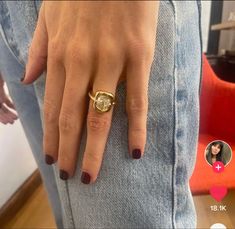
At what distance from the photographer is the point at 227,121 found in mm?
878

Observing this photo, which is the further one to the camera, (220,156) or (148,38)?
(220,156)

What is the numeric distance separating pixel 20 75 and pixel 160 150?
0.22 meters

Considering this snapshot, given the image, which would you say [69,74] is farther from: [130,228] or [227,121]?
[227,121]

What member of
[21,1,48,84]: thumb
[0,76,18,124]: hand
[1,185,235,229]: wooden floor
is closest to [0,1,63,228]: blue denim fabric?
[21,1,48,84]: thumb

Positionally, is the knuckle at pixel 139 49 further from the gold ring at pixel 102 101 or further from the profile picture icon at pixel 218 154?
the profile picture icon at pixel 218 154

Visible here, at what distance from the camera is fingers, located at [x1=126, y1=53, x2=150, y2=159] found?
240 mm

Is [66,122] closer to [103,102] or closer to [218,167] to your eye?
[103,102]

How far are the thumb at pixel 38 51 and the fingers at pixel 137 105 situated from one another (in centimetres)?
8

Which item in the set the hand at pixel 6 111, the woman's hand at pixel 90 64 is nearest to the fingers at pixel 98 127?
the woman's hand at pixel 90 64

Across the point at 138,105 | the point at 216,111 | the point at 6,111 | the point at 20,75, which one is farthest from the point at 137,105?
the point at 216,111

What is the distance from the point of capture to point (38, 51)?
0.27 meters

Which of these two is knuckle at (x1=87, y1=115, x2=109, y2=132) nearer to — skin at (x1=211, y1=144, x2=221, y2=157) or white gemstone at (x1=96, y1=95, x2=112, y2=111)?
white gemstone at (x1=96, y1=95, x2=112, y2=111)

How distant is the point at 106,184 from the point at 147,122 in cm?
7

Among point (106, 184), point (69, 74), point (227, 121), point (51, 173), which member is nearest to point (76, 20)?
point (69, 74)
